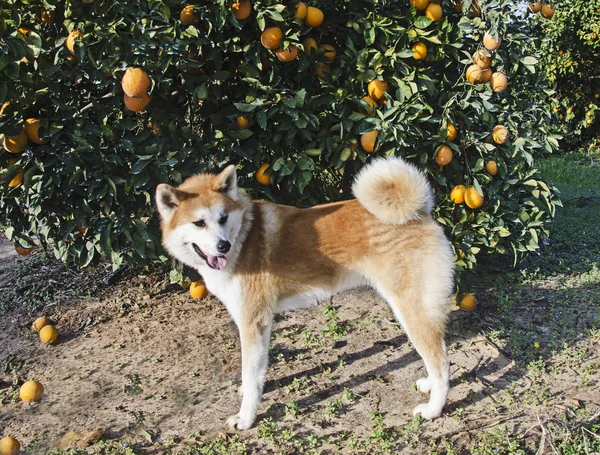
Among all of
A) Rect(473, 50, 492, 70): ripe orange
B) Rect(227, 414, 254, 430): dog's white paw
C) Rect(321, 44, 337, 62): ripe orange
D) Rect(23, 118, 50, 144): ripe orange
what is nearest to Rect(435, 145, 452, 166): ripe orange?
Rect(473, 50, 492, 70): ripe orange

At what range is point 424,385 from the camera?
3.65 meters

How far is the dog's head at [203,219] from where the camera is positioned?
3275 mm

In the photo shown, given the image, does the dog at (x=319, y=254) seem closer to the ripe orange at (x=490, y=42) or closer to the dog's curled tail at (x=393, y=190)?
the dog's curled tail at (x=393, y=190)

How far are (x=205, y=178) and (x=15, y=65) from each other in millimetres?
1251

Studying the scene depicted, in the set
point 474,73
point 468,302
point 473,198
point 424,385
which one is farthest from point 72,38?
point 468,302

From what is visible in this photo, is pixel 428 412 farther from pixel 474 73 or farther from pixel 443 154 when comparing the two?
pixel 474 73

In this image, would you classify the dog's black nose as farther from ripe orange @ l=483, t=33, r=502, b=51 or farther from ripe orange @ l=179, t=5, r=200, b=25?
ripe orange @ l=483, t=33, r=502, b=51

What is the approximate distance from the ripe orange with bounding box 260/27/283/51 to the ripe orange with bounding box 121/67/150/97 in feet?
2.62

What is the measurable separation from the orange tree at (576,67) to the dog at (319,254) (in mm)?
6589

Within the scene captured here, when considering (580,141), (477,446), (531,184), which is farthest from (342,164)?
(580,141)

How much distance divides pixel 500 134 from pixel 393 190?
1239 millimetres

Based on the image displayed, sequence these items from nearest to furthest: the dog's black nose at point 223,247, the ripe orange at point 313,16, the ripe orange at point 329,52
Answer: the dog's black nose at point 223,247
the ripe orange at point 313,16
the ripe orange at point 329,52

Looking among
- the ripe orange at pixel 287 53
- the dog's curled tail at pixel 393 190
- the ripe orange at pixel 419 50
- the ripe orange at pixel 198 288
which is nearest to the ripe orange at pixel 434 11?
the ripe orange at pixel 419 50

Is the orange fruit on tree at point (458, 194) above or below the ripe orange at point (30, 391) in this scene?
above
